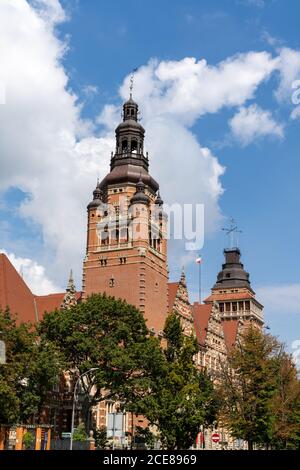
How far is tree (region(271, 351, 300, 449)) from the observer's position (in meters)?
60.7

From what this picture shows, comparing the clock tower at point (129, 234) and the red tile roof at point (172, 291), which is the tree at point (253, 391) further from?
the red tile roof at point (172, 291)

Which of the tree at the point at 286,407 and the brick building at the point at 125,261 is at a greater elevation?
the brick building at the point at 125,261

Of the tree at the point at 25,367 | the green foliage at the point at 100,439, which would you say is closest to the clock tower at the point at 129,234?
the green foliage at the point at 100,439

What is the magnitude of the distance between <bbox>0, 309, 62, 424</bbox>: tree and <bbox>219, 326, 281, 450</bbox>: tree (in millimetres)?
17123

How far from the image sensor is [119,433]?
1340 inches

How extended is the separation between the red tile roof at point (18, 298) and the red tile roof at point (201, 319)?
2847cm

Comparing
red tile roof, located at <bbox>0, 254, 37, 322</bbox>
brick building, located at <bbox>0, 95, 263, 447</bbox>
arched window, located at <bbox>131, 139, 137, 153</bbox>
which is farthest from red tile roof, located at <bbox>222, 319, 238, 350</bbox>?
red tile roof, located at <bbox>0, 254, 37, 322</bbox>

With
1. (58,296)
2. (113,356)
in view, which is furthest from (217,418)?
(58,296)

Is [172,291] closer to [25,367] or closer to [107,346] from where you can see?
[107,346]

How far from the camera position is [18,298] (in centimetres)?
6406

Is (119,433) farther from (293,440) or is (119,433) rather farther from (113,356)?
(293,440)

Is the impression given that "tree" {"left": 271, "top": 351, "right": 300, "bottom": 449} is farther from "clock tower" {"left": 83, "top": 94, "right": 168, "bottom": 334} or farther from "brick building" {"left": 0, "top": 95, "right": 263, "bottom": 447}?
"clock tower" {"left": 83, "top": 94, "right": 168, "bottom": 334}

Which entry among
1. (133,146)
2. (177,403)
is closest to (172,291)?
(133,146)

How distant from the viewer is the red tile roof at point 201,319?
92.2 metres
